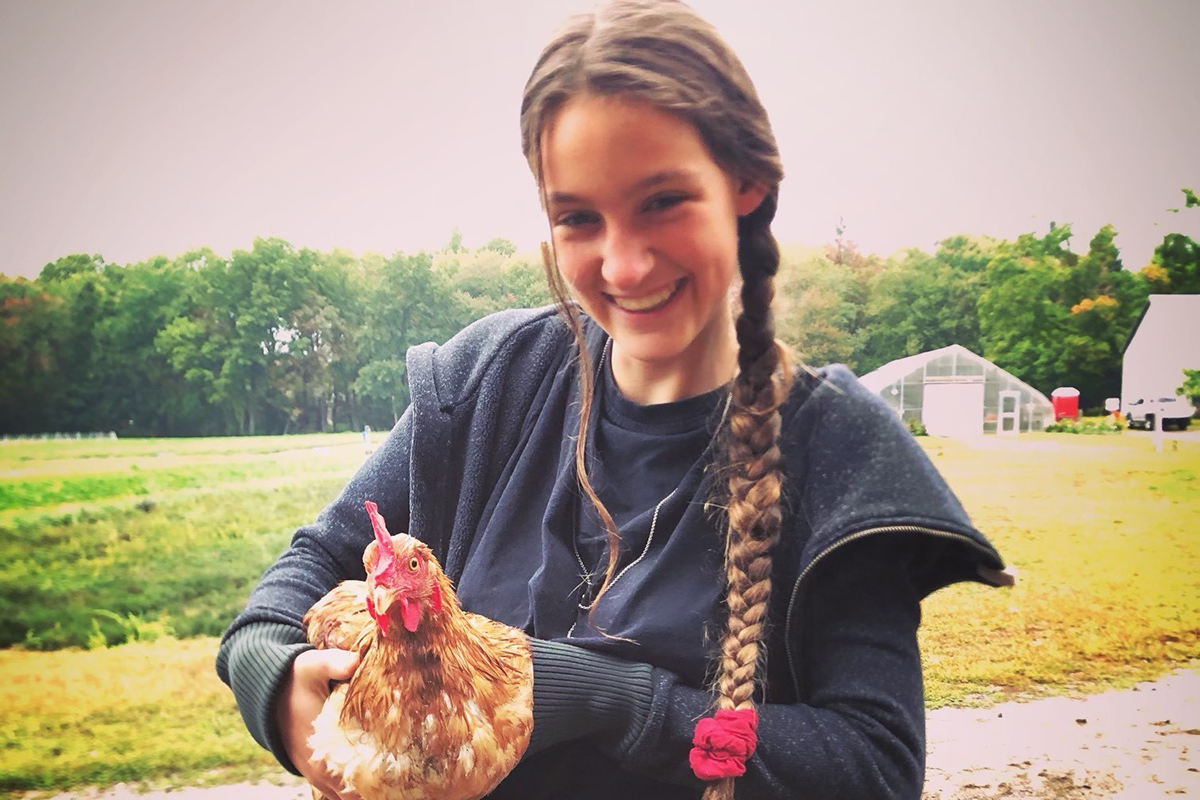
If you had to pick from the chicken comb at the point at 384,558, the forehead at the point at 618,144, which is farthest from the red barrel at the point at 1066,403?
the chicken comb at the point at 384,558

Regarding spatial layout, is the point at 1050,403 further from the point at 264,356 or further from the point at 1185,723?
the point at 264,356

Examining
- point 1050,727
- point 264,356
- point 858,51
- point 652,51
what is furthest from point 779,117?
point 1050,727

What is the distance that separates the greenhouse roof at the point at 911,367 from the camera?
6.22 ft

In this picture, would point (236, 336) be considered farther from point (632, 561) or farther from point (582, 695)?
point (582, 695)

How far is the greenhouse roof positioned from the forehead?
111 cm

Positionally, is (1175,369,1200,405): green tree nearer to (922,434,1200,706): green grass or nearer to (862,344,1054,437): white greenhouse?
(922,434,1200,706): green grass

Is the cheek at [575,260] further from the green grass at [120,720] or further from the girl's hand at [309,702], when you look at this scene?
the green grass at [120,720]

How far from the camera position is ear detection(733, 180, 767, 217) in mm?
1065

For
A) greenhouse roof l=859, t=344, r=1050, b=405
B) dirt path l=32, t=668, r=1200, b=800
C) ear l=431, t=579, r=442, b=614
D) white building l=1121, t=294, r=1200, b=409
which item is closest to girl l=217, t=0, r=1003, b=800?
ear l=431, t=579, r=442, b=614

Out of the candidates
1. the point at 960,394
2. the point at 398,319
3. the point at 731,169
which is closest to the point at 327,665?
the point at 731,169

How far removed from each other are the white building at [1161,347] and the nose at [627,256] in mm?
1731

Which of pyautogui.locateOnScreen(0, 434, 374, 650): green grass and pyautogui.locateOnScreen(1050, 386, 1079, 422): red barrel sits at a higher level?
pyautogui.locateOnScreen(1050, 386, 1079, 422): red barrel

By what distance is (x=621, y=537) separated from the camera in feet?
3.55

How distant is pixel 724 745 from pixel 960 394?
1.40m
